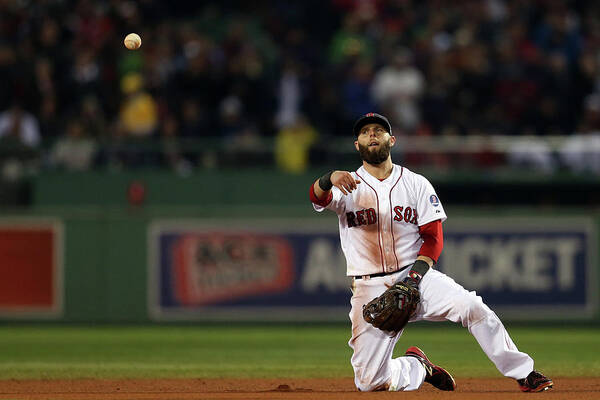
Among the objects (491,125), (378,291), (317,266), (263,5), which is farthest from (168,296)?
(378,291)

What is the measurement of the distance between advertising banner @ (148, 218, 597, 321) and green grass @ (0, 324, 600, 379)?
1.03ft

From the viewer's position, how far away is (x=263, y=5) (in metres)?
19.2

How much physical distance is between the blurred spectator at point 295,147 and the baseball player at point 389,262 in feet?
24.8

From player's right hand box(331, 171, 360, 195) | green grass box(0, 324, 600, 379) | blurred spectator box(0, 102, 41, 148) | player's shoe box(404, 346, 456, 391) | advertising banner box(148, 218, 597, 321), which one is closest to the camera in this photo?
player's right hand box(331, 171, 360, 195)

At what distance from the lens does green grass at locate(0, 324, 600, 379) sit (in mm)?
9906

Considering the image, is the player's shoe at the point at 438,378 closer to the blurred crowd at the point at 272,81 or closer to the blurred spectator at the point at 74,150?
the blurred crowd at the point at 272,81

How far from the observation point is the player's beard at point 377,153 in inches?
296

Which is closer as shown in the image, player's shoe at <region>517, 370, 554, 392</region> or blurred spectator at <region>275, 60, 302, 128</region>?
player's shoe at <region>517, 370, 554, 392</region>

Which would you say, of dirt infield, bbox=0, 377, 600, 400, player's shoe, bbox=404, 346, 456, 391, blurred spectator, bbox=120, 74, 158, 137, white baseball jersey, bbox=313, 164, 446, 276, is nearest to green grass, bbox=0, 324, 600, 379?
dirt infield, bbox=0, 377, 600, 400

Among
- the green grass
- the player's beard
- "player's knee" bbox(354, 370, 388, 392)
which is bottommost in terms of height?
the green grass

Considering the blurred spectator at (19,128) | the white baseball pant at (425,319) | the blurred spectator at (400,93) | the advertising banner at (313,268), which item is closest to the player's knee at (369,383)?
the white baseball pant at (425,319)

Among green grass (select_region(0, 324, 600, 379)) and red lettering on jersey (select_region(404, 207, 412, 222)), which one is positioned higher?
red lettering on jersey (select_region(404, 207, 412, 222))

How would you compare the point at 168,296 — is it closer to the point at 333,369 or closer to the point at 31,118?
the point at 31,118

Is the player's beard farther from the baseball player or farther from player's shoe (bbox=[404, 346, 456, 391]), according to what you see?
player's shoe (bbox=[404, 346, 456, 391])
